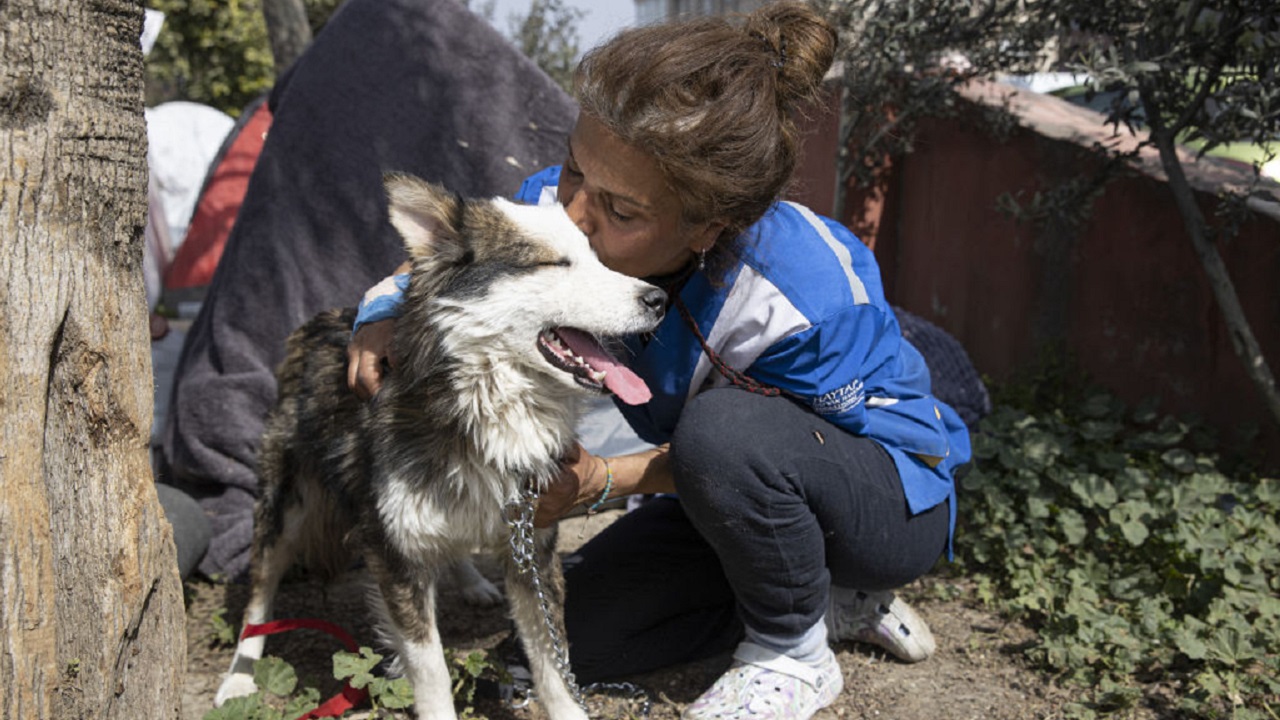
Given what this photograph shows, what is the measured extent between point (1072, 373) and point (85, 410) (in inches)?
164

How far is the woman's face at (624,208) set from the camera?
2.26 m

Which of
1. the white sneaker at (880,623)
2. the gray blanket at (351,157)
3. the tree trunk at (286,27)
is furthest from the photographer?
the tree trunk at (286,27)

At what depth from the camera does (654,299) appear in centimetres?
222

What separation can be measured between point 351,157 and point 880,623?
2684 millimetres

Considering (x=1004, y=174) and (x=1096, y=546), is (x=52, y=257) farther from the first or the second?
(x=1004, y=174)

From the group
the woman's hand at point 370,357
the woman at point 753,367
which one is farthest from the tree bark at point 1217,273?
the woman's hand at point 370,357

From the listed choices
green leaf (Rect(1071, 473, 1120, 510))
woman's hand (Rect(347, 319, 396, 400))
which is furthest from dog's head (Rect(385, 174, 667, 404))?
green leaf (Rect(1071, 473, 1120, 510))

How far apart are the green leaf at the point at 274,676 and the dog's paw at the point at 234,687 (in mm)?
391

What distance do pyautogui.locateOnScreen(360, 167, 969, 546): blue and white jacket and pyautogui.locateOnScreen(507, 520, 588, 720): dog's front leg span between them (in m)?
0.56

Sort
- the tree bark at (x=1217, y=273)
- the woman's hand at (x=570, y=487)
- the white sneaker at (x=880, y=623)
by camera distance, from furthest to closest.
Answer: the tree bark at (x=1217, y=273) < the white sneaker at (x=880, y=623) < the woman's hand at (x=570, y=487)

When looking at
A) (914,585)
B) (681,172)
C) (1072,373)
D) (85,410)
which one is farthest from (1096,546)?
(85,410)

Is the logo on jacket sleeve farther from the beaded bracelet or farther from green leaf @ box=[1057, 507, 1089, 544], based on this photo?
green leaf @ box=[1057, 507, 1089, 544]

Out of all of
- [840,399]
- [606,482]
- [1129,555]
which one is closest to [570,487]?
[606,482]

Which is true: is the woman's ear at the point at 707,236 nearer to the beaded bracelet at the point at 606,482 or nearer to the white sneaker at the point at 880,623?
the beaded bracelet at the point at 606,482
